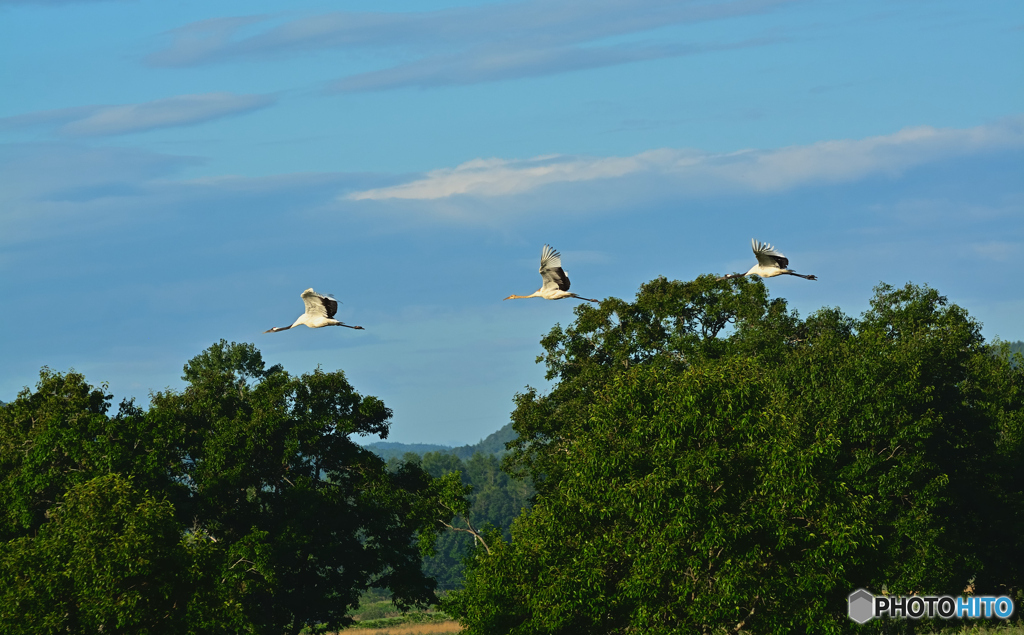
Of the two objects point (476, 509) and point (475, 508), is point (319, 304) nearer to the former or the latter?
point (476, 509)

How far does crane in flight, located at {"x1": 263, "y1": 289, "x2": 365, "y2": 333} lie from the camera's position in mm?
30188

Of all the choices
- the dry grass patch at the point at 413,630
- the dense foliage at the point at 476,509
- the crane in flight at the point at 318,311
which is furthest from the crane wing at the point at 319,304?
the dense foliage at the point at 476,509

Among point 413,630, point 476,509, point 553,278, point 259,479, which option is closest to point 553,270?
point 553,278

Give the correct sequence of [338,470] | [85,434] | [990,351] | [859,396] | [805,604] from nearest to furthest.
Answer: [805,604], [859,396], [85,434], [338,470], [990,351]

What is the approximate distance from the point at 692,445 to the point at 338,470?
895 inches

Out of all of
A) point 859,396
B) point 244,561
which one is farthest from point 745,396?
point 244,561

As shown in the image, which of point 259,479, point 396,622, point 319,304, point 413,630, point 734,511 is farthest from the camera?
point 396,622

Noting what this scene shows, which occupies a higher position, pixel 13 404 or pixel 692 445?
pixel 13 404

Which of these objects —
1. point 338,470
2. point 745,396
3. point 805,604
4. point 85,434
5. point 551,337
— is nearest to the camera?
point 805,604

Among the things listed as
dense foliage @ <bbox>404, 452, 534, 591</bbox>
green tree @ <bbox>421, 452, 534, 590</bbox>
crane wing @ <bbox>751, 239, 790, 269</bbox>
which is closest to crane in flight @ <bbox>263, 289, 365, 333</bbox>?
crane wing @ <bbox>751, 239, 790, 269</bbox>

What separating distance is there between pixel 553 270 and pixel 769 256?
18.8 feet

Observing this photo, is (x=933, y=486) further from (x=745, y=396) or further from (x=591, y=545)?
(x=591, y=545)

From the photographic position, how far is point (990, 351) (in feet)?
222

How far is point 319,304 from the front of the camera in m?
30.6
